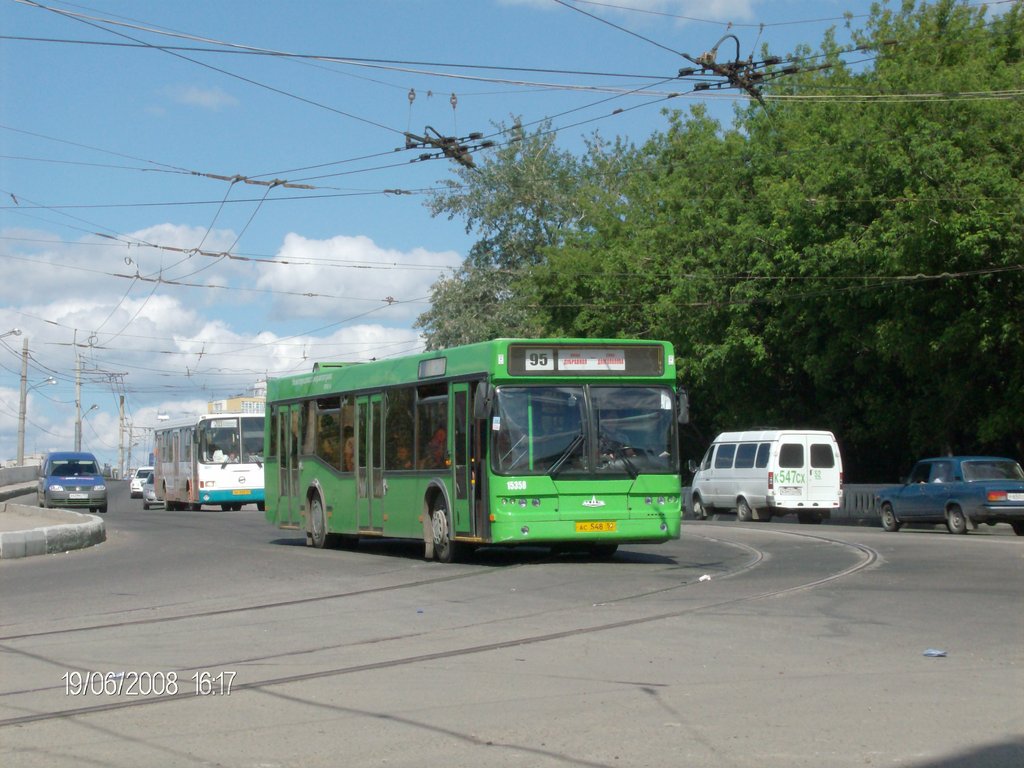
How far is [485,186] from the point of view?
227 ft

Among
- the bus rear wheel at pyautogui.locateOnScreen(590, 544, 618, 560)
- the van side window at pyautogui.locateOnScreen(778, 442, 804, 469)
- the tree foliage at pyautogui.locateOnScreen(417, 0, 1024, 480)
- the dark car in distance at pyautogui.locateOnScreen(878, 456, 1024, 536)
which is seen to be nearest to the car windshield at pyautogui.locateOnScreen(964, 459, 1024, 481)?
the dark car in distance at pyautogui.locateOnScreen(878, 456, 1024, 536)

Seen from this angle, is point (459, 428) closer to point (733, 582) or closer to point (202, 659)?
point (733, 582)

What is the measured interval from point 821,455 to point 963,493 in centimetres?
872

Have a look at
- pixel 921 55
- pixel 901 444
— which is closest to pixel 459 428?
pixel 921 55

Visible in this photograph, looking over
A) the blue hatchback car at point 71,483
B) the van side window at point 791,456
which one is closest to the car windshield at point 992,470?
the van side window at point 791,456

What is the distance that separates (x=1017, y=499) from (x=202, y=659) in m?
20.4

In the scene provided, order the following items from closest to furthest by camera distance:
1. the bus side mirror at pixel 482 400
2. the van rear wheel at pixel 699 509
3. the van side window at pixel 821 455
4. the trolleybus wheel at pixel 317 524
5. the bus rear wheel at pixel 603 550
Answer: the bus side mirror at pixel 482 400 < the bus rear wheel at pixel 603 550 < the trolleybus wheel at pixel 317 524 < the van side window at pixel 821 455 < the van rear wheel at pixel 699 509

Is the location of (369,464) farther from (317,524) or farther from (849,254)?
(849,254)

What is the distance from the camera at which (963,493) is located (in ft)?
90.4

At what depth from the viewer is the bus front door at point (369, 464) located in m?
21.0

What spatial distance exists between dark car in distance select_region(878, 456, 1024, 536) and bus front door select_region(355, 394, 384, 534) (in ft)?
41.6

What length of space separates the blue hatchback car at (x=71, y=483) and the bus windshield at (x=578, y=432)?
105ft

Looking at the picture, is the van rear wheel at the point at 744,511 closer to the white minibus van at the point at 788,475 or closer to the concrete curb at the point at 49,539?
the white minibus van at the point at 788,475
